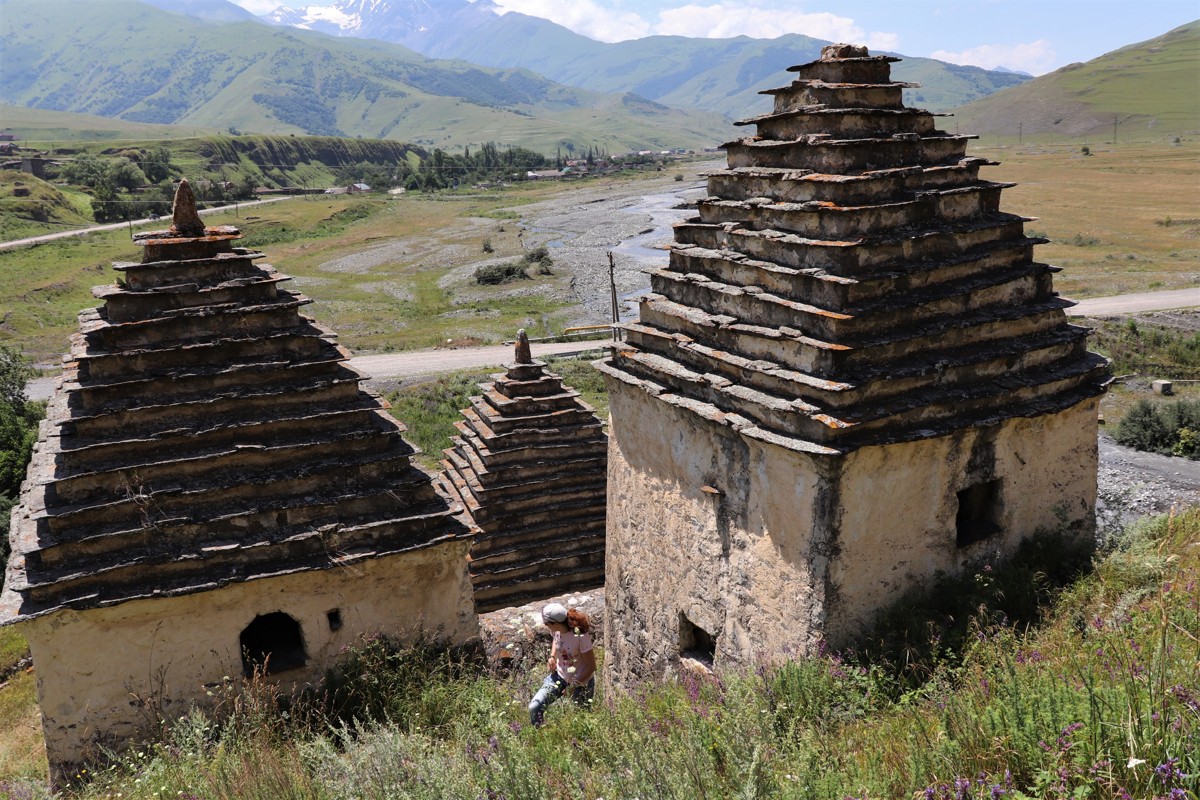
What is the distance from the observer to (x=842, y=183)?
8.16 m

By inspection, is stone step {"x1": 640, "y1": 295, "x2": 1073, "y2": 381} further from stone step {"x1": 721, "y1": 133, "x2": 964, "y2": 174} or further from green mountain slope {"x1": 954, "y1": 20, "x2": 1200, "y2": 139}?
green mountain slope {"x1": 954, "y1": 20, "x2": 1200, "y2": 139}

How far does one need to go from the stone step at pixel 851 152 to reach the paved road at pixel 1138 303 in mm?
31091

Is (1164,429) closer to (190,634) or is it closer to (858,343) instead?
(858,343)

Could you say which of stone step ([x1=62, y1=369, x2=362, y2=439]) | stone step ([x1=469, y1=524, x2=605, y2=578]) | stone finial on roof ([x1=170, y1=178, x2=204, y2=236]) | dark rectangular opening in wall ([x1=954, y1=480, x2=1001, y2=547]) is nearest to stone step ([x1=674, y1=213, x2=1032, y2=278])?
dark rectangular opening in wall ([x1=954, y1=480, x2=1001, y2=547])

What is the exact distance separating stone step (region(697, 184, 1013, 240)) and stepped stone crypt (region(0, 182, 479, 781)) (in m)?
4.81

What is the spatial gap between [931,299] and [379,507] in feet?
20.8

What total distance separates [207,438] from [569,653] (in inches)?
182

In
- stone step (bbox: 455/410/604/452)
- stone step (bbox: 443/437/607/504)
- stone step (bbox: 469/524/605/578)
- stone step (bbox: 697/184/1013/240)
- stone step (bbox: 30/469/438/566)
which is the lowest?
stone step (bbox: 469/524/605/578)

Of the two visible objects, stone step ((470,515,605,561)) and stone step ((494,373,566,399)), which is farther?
stone step ((494,373,566,399))

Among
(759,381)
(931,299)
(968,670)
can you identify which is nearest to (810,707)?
(968,670)

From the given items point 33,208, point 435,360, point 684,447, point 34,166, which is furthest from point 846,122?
point 34,166

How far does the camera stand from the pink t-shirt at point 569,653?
914 centimetres

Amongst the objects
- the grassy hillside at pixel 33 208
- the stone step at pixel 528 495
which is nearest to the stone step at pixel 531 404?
the stone step at pixel 528 495

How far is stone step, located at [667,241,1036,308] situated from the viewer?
7.94 metres
